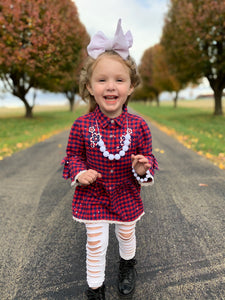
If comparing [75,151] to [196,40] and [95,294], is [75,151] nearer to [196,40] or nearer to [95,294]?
[95,294]

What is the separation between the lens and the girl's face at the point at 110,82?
1.62m

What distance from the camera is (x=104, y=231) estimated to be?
171cm

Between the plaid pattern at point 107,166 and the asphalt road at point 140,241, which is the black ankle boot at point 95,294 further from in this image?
the plaid pattern at point 107,166

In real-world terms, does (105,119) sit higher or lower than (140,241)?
higher

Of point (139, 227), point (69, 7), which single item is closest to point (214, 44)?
point (69, 7)

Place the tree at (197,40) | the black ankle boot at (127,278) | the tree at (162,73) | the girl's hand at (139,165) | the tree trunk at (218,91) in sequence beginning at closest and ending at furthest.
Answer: the girl's hand at (139,165), the black ankle boot at (127,278), the tree at (197,40), the tree trunk at (218,91), the tree at (162,73)

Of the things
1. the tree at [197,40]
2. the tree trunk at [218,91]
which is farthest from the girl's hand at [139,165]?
the tree trunk at [218,91]

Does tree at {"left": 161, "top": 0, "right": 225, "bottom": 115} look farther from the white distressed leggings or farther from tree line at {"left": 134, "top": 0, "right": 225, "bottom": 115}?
the white distressed leggings

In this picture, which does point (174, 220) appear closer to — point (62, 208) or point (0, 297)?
point (62, 208)

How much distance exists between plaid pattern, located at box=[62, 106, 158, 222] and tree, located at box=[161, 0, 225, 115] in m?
13.0

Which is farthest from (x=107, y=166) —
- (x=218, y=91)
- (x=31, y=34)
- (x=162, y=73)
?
(x=162, y=73)

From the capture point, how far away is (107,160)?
1.72 meters

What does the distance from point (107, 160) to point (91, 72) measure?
0.70 m

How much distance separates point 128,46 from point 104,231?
1.44 meters
